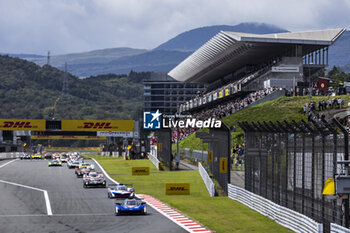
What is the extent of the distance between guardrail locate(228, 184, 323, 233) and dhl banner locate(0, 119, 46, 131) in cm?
8012

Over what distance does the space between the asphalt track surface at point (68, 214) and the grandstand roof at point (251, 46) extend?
45974mm

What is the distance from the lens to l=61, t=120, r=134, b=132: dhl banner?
360 ft

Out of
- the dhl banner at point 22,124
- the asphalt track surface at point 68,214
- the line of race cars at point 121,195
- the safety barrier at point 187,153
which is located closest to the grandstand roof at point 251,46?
the safety barrier at point 187,153

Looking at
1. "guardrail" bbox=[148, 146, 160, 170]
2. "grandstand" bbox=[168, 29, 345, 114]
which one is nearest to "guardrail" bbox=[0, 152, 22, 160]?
"guardrail" bbox=[148, 146, 160, 170]

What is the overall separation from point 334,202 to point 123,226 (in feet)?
27.6

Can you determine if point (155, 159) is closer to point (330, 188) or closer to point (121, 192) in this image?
point (121, 192)

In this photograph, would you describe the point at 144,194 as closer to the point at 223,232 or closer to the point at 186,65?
the point at 223,232

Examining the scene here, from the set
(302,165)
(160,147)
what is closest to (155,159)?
(160,147)

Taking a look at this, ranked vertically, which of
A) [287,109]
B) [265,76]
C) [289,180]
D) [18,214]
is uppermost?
[265,76]

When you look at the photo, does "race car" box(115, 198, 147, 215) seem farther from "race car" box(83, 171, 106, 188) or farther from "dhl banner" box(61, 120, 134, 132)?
"dhl banner" box(61, 120, 134, 132)

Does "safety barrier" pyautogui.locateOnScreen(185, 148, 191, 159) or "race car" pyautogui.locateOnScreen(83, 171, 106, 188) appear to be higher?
"safety barrier" pyautogui.locateOnScreen(185, 148, 191, 159)

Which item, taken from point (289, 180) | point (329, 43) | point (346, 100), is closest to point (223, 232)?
point (289, 180)

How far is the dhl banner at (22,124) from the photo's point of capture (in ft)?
360

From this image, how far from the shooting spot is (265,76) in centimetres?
8419
